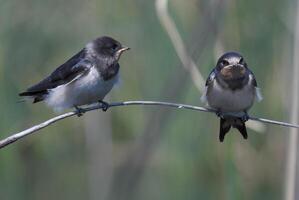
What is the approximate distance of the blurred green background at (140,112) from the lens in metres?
2.33

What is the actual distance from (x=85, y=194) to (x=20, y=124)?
438mm

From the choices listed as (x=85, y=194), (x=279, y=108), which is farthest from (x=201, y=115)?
(x=85, y=194)

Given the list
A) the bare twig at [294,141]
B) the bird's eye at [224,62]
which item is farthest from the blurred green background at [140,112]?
the bare twig at [294,141]

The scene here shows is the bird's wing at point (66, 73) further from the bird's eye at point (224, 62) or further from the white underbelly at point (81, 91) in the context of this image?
the bird's eye at point (224, 62)

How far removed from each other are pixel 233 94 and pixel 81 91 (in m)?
0.58

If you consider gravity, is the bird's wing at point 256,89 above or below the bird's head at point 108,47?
below

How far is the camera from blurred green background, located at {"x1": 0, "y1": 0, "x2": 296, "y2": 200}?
233 cm

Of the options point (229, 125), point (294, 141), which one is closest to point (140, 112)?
point (229, 125)

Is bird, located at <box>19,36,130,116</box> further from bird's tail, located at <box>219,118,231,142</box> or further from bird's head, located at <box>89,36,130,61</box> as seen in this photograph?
bird's tail, located at <box>219,118,231,142</box>

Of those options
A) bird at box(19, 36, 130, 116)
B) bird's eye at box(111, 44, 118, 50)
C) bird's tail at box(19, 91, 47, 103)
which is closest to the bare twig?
bird at box(19, 36, 130, 116)

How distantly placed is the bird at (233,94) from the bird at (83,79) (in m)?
0.37

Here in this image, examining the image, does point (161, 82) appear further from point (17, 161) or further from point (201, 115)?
point (17, 161)

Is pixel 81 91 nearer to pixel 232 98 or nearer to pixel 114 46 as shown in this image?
pixel 114 46

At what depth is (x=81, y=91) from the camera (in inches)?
90.4
